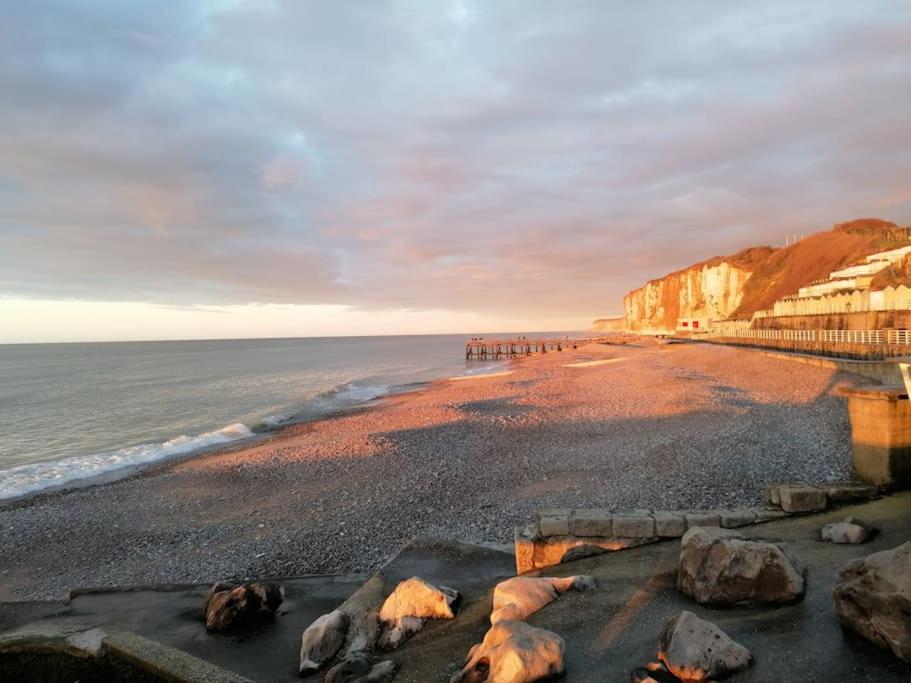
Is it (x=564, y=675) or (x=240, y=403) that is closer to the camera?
(x=564, y=675)

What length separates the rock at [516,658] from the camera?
3150 mm

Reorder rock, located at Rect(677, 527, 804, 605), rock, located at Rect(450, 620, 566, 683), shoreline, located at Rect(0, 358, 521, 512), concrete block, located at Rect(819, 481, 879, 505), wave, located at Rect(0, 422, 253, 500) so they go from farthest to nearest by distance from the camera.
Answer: wave, located at Rect(0, 422, 253, 500), shoreline, located at Rect(0, 358, 521, 512), concrete block, located at Rect(819, 481, 879, 505), rock, located at Rect(677, 527, 804, 605), rock, located at Rect(450, 620, 566, 683)

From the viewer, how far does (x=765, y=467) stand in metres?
10.0

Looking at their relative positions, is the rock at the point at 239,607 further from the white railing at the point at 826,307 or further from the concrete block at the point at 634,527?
the white railing at the point at 826,307

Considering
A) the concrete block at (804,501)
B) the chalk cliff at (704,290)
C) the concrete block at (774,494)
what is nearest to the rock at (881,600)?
the concrete block at (804,501)

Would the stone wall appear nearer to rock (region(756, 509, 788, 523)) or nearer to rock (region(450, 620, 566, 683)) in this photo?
rock (region(756, 509, 788, 523))

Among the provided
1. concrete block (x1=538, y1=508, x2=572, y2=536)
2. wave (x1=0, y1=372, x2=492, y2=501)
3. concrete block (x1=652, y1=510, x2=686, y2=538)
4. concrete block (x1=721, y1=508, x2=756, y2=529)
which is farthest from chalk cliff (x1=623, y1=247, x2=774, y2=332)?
concrete block (x1=538, y1=508, x2=572, y2=536)

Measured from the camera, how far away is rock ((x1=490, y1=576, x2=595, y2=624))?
4203mm

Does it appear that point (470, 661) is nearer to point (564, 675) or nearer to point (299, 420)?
point (564, 675)

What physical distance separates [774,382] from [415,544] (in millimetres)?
20221

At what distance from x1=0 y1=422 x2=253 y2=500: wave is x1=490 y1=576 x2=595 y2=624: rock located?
17.6m

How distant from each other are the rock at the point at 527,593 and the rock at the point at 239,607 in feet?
9.20

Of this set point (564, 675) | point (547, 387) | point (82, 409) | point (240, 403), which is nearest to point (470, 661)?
point (564, 675)

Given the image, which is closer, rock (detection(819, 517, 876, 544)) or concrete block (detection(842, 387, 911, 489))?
rock (detection(819, 517, 876, 544))
